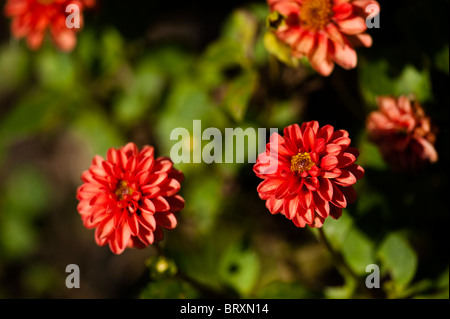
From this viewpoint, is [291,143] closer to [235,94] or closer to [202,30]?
[235,94]

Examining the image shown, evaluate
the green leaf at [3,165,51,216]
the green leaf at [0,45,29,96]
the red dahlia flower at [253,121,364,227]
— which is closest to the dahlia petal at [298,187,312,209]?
the red dahlia flower at [253,121,364,227]

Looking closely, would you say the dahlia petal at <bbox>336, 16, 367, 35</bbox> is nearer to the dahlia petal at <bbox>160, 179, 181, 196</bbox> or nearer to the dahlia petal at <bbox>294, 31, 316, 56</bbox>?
the dahlia petal at <bbox>294, 31, 316, 56</bbox>

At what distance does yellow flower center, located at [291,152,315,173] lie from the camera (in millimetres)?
1205

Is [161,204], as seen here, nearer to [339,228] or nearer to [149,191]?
[149,191]

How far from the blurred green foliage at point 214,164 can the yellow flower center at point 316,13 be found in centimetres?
14

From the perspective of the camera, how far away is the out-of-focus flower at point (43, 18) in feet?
6.40

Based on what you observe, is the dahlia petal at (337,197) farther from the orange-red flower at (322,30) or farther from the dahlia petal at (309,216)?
the orange-red flower at (322,30)

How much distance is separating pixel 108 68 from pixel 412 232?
66.9 inches

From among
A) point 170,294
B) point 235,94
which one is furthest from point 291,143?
point 170,294

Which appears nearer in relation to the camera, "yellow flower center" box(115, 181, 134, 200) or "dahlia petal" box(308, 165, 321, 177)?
"dahlia petal" box(308, 165, 321, 177)

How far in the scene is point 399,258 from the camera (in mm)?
1585

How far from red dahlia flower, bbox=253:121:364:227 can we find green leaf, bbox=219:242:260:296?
610mm

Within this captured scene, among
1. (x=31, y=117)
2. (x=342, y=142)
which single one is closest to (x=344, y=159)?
(x=342, y=142)
